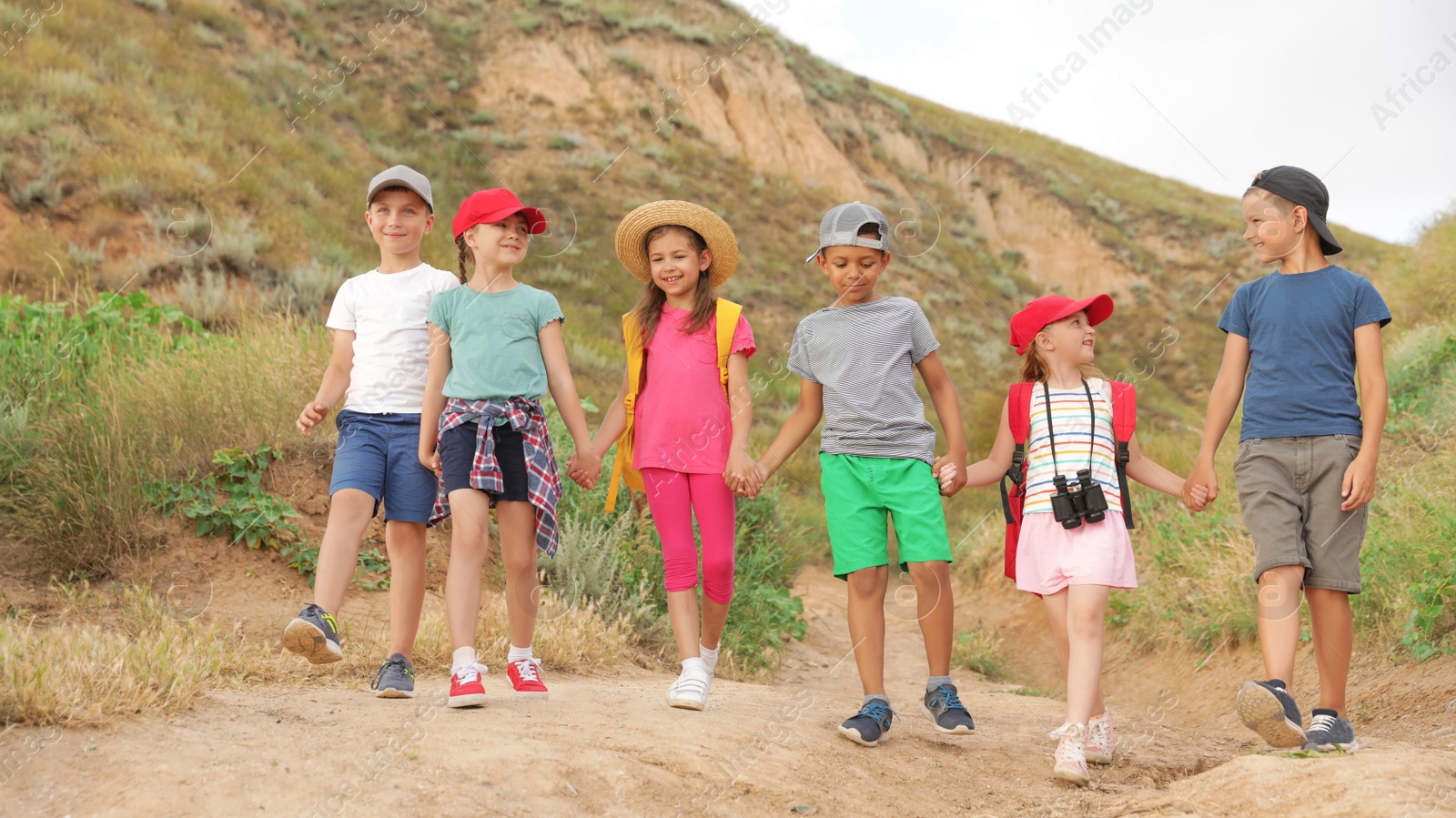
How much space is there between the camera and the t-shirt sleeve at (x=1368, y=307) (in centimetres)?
381

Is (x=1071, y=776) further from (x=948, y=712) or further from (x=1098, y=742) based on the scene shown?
(x=948, y=712)

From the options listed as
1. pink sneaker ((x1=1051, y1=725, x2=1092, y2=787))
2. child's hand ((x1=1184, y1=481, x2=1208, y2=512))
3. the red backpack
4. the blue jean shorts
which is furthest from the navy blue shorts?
child's hand ((x1=1184, y1=481, x2=1208, y2=512))

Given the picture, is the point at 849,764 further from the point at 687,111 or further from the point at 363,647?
the point at 687,111

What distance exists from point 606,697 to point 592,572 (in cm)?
191

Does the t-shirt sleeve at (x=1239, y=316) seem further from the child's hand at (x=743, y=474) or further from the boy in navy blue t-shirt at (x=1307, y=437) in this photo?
the child's hand at (x=743, y=474)

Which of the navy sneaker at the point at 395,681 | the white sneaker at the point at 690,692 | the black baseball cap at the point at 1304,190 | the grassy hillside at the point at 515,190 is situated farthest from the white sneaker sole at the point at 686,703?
the grassy hillside at the point at 515,190

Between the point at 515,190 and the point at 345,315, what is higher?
the point at 515,190

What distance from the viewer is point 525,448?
4.04 m

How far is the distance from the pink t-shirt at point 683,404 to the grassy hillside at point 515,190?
134 inches

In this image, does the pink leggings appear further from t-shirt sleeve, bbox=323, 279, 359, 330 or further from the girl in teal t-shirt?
t-shirt sleeve, bbox=323, 279, 359, 330

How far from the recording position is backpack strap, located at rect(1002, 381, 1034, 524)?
389cm

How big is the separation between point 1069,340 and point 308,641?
2.83 meters

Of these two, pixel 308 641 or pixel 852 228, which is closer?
pixel 308 641

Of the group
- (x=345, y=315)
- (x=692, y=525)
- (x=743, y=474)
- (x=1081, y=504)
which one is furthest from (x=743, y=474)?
(x=345, y=315)
